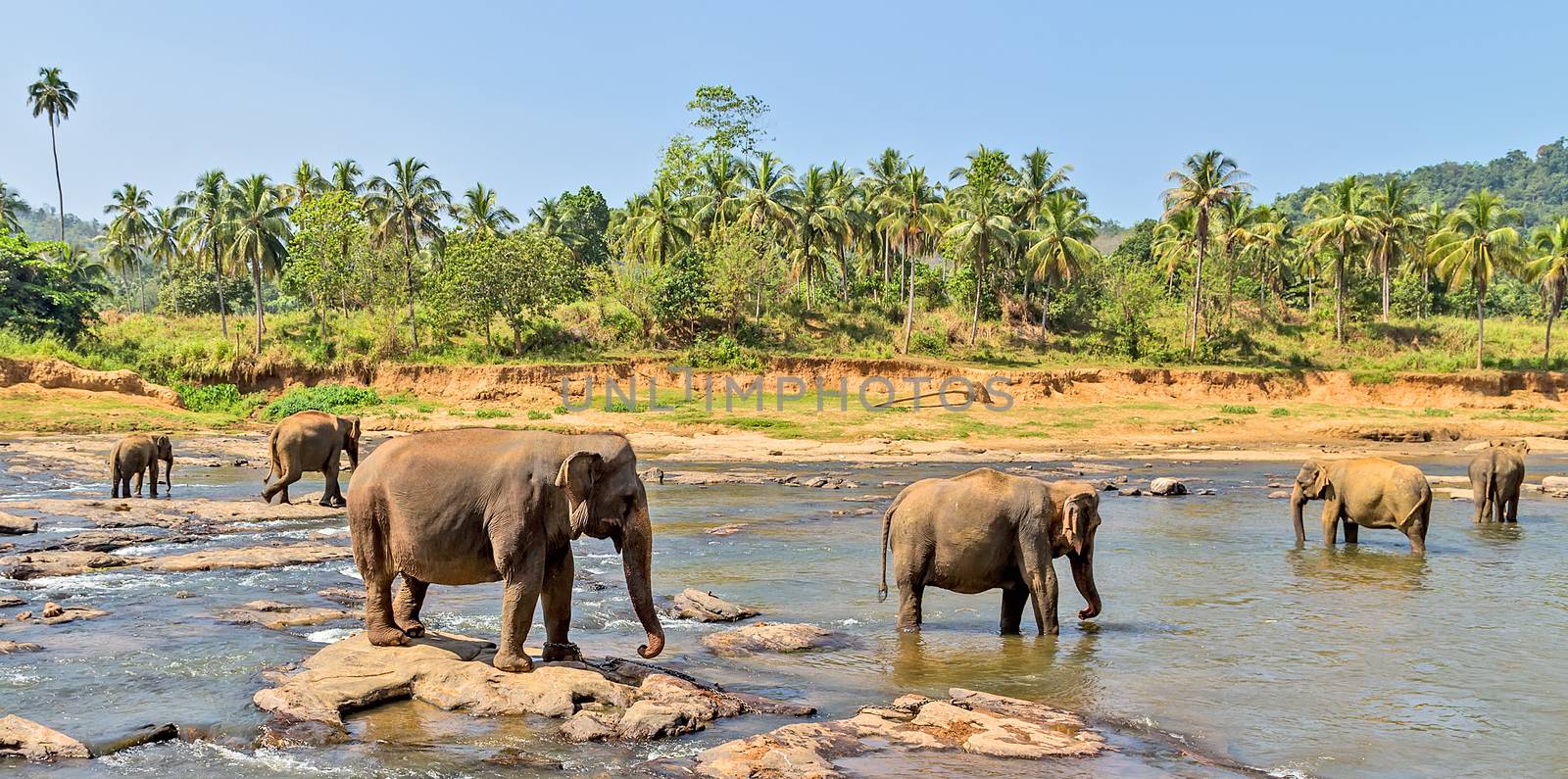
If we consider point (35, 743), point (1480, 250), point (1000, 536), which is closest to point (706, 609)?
point (1000, 536)

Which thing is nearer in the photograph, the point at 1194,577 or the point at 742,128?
the point at 1194,577

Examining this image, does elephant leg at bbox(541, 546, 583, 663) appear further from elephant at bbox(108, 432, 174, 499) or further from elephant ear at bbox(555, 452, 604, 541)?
elephant at bbox(108, 432, 174, 499)

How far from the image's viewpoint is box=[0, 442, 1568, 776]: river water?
9.24 meters

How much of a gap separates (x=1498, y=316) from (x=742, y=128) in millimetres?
54232

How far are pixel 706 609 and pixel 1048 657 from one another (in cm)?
411

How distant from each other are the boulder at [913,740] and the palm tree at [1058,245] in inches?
2324

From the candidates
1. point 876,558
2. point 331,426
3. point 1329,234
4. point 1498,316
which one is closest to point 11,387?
point 331,426

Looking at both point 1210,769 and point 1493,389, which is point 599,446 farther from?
point 1493,389

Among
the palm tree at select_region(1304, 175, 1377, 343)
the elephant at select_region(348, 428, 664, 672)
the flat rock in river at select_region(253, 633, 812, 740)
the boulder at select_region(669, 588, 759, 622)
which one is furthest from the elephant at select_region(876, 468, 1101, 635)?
the palm tree at select_region(1304, 175, 1377, 343)

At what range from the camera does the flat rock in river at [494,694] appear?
9.27m

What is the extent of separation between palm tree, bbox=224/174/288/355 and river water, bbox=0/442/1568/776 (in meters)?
46.7

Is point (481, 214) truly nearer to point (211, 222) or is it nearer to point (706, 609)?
point (211, 222)

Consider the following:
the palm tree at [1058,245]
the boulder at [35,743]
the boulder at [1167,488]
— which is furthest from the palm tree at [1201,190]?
the boulder at [35,743]

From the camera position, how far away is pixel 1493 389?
60.4 metres
